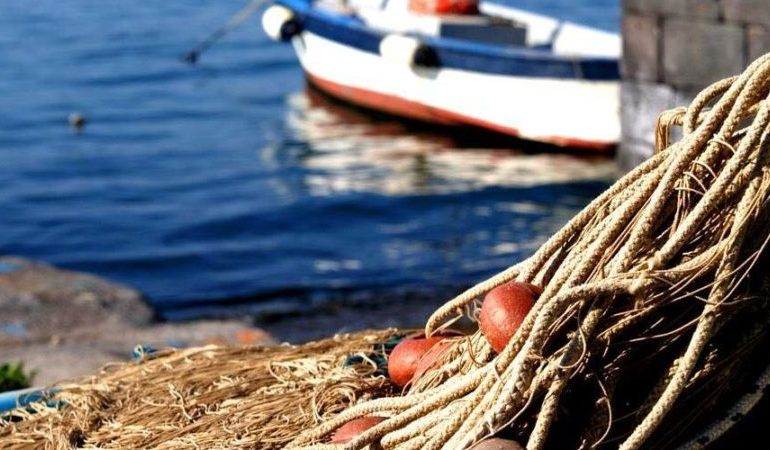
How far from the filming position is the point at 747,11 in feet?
28.6

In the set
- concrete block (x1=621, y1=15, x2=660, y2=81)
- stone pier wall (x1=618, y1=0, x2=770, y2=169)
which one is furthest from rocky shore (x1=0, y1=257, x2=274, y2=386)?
concrete block (x1=621, y1=15, x2=660, y2=81)

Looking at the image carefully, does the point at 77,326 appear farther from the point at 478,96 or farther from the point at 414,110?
the point at 414,110

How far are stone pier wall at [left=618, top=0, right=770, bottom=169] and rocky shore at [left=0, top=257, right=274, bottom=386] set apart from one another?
13.0 feet

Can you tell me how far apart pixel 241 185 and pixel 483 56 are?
117 inches

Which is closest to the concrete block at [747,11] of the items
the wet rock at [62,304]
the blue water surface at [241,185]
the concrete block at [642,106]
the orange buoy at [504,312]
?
the concrete block at [642,106]

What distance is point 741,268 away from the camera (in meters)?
2.69

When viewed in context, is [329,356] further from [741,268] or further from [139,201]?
[139,201]

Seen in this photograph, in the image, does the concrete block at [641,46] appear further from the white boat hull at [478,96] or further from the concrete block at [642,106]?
the white boat hull at [478,96]

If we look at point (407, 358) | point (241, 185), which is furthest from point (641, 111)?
point (407, 358)

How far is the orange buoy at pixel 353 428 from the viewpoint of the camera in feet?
9.36

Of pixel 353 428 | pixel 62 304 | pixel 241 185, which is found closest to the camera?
pixel 353 428

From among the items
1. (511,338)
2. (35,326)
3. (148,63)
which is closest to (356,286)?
(35,326)

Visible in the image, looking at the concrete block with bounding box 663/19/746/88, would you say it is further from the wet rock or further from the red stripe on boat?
the wet rock

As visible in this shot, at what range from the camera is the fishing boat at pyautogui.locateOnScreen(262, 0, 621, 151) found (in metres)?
13.4
